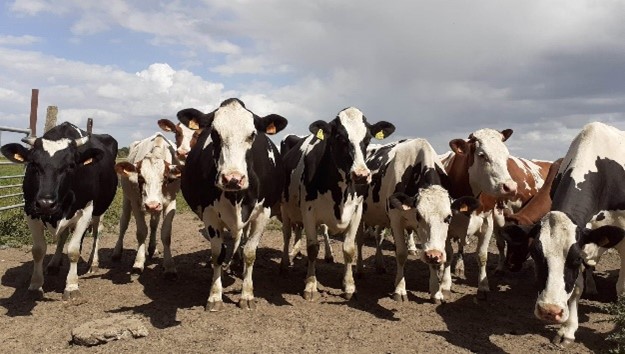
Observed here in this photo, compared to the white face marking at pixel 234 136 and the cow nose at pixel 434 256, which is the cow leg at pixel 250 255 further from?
the cow nose at pixel 434 256

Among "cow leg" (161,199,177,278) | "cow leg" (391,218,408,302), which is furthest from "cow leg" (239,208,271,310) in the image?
"cow leg" (391,218,408,302)

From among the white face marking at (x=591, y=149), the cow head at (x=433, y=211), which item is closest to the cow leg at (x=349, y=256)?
the cow head at (x=433, y=211)

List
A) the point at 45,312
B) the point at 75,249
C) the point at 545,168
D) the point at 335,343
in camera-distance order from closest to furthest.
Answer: the point at 335,343
the point at 45,312
the point at 75,249
the point at 545,168

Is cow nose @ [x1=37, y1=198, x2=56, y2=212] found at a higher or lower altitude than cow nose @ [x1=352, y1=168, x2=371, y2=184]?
lower

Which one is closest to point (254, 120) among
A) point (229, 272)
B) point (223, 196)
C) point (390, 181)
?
point (223, 196)

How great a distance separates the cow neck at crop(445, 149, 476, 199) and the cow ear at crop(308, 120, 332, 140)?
82.7 inches

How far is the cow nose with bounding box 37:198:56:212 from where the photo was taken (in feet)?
20.3

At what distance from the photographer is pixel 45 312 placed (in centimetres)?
645

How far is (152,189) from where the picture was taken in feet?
26.1

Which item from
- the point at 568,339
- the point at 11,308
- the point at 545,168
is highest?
the point at 545,168

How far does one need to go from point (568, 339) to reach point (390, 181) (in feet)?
10.6

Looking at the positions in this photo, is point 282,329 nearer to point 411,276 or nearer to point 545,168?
point 411,276

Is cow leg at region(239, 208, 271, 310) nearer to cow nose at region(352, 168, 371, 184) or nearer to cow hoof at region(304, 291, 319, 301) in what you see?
cow hoof at region(304, 291, 319, 301)

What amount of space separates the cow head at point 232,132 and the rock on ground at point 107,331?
1.66 metres
